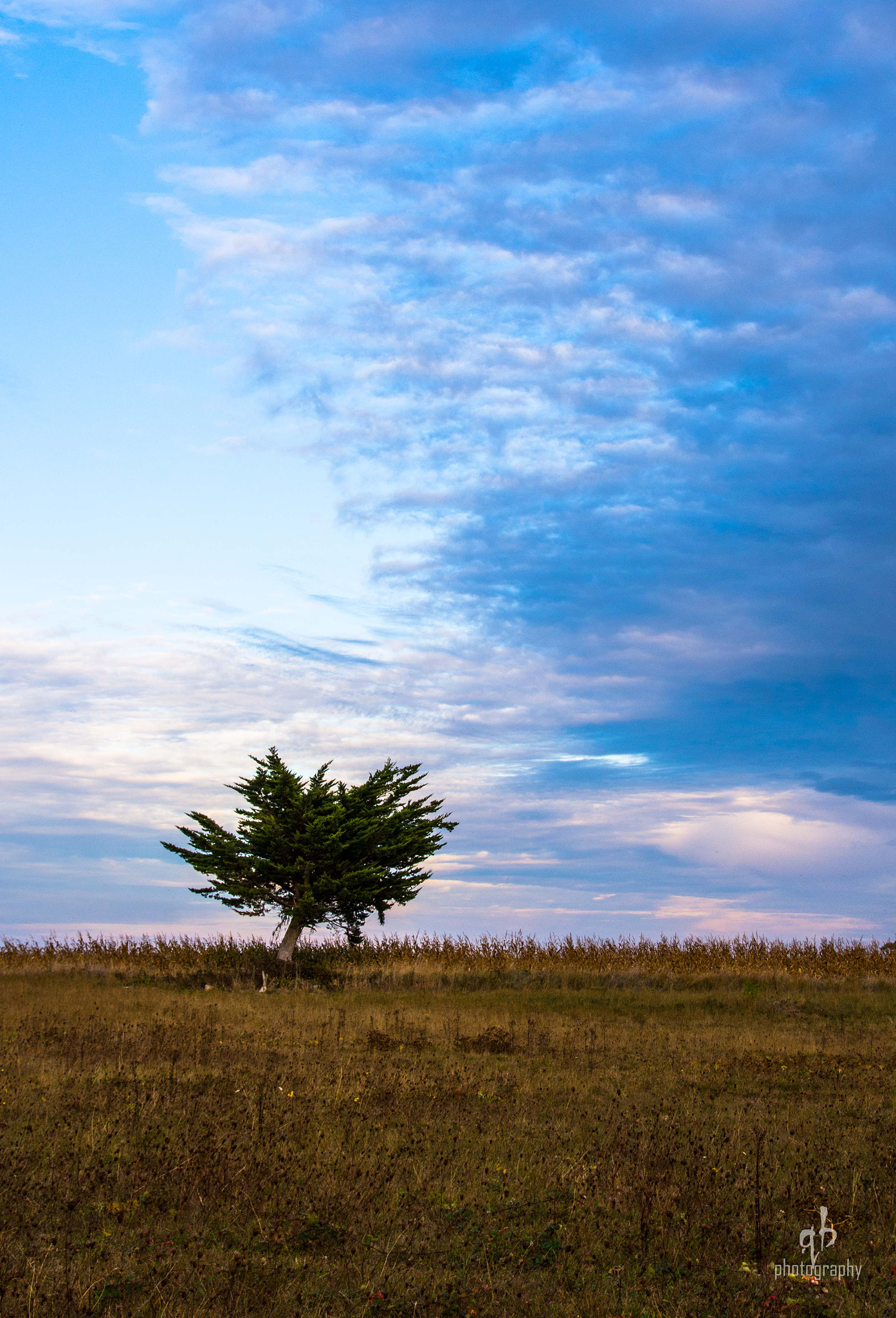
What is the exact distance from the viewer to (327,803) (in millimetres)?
33094

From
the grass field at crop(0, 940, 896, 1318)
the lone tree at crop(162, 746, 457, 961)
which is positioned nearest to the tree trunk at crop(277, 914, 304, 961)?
the lone tree at crop(162, 746, 457, 961)

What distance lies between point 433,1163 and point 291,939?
79.3 ft

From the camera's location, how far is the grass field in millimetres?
7062

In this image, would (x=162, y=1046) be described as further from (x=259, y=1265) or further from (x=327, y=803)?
(x=327, y=803)

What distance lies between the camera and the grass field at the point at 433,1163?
7062 millimetres

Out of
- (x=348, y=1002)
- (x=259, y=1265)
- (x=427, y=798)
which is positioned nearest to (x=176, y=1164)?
(x=259, y=1265)

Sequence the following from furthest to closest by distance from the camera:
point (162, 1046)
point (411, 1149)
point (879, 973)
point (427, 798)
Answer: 1. point (427, 798)
2. point (879, 973)
3. point (162, 1046)
4. point (411, 1149)

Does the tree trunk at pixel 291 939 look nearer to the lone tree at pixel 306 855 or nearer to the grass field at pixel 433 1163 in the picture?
the lone tree at pixel 306 855

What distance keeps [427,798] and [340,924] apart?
5760mm

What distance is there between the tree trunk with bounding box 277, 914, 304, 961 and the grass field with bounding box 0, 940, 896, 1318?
9.95m

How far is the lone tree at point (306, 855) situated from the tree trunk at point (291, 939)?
0.11 ft

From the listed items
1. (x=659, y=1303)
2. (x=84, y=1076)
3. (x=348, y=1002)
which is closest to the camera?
(x=659, y=1303)

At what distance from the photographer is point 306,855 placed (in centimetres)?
3247

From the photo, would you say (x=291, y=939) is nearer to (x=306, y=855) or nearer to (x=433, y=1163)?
(x=306, y=855)
